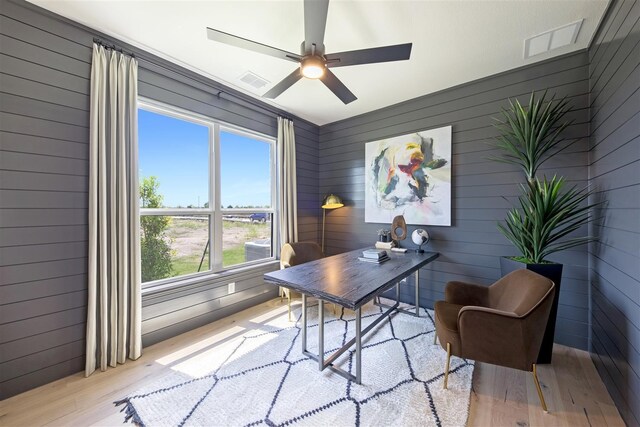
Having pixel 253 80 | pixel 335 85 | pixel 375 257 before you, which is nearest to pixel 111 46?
pixel 253 80

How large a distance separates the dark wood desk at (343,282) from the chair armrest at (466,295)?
0.35 metres

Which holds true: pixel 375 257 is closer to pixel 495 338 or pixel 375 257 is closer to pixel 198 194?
pixel 495 338

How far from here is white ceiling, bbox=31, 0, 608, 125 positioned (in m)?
1.73

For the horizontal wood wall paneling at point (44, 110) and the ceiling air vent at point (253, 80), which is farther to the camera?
the ceiling air vent at point (253, 80)

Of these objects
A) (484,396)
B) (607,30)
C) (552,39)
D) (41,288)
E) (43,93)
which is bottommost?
(484,396)

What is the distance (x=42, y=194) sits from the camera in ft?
5.73

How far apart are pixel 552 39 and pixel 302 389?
11.1 ft

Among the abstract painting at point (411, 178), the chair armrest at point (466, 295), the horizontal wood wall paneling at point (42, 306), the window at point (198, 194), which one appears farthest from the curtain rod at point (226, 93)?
the chair armrest at point (466, 295)

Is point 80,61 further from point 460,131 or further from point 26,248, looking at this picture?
point 460,131

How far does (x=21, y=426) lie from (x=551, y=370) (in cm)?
361

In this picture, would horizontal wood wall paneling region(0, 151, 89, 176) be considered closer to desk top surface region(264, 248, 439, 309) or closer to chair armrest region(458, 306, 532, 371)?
desk top surface region(264, 248, 439, 309)

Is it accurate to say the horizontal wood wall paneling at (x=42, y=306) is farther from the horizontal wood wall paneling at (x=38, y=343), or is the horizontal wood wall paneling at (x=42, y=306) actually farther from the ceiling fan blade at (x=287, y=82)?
the ceiling fan blade at (x=287, y=82)

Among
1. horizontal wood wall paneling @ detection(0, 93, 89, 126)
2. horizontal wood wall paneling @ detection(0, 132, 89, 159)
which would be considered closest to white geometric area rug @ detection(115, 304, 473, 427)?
horizontal wood wall paneling @ detection(0, 132, 89, 159)

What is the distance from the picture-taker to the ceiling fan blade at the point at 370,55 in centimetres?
160
